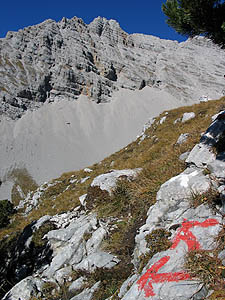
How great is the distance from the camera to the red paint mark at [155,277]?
10.7 feet

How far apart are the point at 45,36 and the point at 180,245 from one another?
121 metres

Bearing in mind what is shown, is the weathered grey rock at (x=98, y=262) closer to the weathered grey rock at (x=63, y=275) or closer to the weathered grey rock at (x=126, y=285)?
the weathered grey rock at (x=63, y=275)

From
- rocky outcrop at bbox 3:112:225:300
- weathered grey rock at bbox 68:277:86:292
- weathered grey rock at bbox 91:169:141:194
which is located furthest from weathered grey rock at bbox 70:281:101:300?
weathered grey rock at bbox 91:169:141:194

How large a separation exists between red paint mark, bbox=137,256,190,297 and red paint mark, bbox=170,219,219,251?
475 millimetres

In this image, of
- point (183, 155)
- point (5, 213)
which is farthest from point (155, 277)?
point (5, 213)

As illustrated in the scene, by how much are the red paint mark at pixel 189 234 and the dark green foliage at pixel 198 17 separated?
4640mm

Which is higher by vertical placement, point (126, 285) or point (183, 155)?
point (183, 155)

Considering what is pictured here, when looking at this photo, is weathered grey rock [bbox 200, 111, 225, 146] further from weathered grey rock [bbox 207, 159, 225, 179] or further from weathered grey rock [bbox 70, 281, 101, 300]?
weathered grey rock [bbox 70, 281, 101, 300]

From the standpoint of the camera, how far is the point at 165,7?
5.57 m

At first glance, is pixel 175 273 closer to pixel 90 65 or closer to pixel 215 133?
pixel 215 133


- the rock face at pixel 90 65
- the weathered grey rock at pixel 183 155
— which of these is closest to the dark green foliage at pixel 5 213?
the weathered grey rock at pixel 183 155

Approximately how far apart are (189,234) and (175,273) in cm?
87

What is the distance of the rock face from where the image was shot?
277 ft

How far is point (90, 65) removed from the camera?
102 metres
